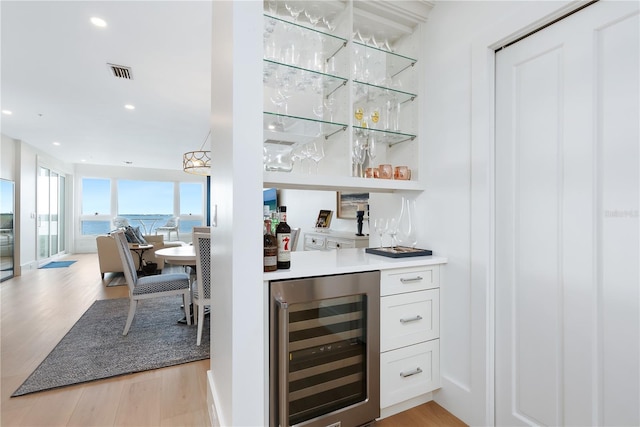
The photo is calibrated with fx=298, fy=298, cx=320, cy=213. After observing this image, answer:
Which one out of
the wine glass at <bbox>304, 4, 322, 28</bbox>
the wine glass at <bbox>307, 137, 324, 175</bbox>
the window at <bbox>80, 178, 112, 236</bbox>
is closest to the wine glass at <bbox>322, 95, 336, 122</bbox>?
the wine glass at <bbox>307, 137, 324, 175</bbox>

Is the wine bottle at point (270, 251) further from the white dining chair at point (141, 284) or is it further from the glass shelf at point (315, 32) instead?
the white dining chair at point (141, 284)

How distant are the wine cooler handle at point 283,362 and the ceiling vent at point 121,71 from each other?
3179mm

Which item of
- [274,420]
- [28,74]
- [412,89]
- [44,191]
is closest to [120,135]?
[28,74]

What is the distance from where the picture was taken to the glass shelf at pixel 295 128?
1.68 metres

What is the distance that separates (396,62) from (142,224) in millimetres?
10302

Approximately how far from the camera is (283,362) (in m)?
1.34

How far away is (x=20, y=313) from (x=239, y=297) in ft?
13.5

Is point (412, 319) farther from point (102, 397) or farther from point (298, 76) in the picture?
point (102, 397)

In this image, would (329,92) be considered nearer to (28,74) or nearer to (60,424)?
(60,424)

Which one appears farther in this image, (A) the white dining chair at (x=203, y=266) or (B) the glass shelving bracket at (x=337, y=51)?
(A) the white dining chair at (x=203, y=266)

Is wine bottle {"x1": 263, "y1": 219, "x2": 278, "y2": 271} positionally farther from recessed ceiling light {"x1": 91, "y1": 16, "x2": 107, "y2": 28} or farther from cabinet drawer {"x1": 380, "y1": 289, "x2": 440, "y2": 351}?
recessed ceiling light {"x1": 91, "y1": 16, "x2": 107, "y2": 28}

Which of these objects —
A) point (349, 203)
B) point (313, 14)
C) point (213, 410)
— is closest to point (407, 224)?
point (313, 14)

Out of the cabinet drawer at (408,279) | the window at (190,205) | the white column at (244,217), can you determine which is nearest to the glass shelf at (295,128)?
the white column at (244,217)

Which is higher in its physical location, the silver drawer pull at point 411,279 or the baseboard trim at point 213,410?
the silver drawer pull at point 411,279
